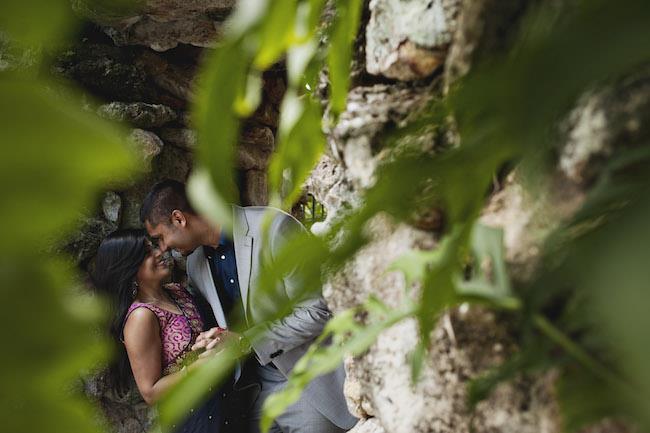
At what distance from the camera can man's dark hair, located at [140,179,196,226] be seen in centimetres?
157

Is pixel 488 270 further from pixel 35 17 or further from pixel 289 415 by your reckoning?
pixel 289 415

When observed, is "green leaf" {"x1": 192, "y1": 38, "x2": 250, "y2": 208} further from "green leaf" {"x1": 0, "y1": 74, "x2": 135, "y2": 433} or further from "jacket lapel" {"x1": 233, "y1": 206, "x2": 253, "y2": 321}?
"jacket lapel" {"x1": 233, "y1": 206, "x2": 253, "y2": 321}

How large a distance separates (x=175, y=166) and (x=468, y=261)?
257 cm

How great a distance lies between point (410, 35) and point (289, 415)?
1.13m

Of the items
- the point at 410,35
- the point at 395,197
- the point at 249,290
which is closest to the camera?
the point at 395,197

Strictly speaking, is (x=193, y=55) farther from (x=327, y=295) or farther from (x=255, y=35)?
(x=255, y=35)

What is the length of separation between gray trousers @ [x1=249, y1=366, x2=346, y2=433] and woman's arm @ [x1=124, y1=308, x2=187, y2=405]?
0.70 feet

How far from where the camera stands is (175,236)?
155 centimetres

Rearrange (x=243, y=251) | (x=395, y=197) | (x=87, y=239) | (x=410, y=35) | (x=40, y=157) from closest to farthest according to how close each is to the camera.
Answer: (x=40, y=157) → (x=395, y=197) → (x=410, y=35) → (x=243, y=251) → (x=87, y=239)

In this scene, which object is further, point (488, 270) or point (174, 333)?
point (174, 333)

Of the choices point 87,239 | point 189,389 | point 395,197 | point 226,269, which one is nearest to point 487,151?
point 395,197

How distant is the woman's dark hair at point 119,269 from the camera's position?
1.58 meters

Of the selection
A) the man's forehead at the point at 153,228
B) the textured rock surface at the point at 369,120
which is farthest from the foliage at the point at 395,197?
the man's forehead at the point at 153,228

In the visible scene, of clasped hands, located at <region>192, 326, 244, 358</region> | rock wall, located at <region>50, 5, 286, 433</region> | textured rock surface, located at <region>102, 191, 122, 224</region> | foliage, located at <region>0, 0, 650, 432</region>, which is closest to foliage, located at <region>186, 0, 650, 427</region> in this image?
foliage, located at <region>0, 0, 650, 432</region>
